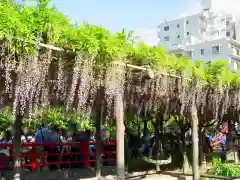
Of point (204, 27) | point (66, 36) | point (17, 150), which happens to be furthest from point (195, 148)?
point (204, 27)

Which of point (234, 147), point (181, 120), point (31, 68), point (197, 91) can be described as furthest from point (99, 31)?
point (234, 147)

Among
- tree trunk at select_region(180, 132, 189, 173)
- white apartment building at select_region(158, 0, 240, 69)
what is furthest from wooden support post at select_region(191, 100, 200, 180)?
white apartment building at select_region(158, 0, 240, 69)

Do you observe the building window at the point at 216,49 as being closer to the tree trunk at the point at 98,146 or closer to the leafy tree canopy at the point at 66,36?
the tree trunk at the point at 98,146

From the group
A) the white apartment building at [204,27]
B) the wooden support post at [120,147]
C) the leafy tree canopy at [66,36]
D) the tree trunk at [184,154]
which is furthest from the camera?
the white apartment building at [204,27]

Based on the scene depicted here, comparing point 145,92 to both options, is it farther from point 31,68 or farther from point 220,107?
point 220,107

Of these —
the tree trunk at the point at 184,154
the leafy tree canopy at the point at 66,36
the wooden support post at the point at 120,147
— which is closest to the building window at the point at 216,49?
the tree trunk at the point at 184,154

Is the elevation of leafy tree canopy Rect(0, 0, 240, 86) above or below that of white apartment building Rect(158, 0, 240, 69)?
below

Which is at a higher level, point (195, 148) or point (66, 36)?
point (66, 36)

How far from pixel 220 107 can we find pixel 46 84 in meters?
6.23

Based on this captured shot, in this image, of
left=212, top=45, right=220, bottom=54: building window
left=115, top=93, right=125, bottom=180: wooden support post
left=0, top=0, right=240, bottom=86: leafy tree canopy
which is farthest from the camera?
left=212, top=45, right=220, bottom=54: building window

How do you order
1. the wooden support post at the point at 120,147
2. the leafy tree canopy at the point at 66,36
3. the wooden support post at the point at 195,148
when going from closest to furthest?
1. the leafy tree canopy at the point at 66,36
2. the wooden support post at the point at 120,147
3. the wooden support post at the point at 195,148

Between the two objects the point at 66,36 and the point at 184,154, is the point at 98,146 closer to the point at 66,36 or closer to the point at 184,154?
the point at 184,154

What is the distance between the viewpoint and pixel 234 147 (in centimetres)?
1335

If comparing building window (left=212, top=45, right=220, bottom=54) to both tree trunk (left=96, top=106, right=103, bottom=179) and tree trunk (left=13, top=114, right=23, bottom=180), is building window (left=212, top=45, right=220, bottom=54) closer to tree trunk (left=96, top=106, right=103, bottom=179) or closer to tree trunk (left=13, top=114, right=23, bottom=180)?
tree trunk (left=96, top=106, right=103, bottom=179)
